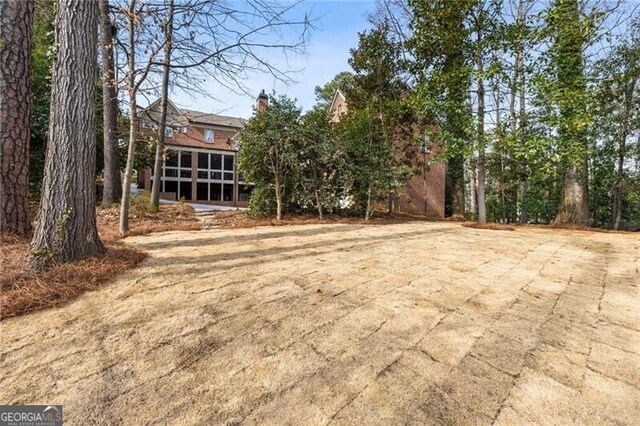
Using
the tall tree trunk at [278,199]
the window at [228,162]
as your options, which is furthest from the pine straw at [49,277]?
the window at [228,162]

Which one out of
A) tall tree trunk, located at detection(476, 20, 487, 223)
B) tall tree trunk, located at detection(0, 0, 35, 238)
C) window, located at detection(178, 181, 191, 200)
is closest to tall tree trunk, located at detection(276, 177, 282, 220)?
tall tree trunk, located at detection(0, 0, 35, 238)

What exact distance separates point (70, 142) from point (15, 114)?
1682 mm

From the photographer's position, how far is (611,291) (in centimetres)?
295

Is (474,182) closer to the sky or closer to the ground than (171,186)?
closer to the sky

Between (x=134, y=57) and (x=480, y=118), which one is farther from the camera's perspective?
(x=480, y=118)

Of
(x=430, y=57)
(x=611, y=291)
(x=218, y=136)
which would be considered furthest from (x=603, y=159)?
(x=218, y=136)

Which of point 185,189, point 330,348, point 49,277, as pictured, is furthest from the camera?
point 185,189

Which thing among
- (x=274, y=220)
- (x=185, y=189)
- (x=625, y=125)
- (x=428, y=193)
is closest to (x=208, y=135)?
(x=185, y=189)

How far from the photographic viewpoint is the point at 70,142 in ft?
9.52

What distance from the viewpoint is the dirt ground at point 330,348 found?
4.45ft

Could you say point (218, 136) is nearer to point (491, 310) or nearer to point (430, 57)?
point (430, 57)

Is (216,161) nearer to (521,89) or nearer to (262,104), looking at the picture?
(262,104)

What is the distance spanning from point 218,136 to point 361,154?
1557 cm

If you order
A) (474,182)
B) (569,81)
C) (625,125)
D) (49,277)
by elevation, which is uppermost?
(569,81)
